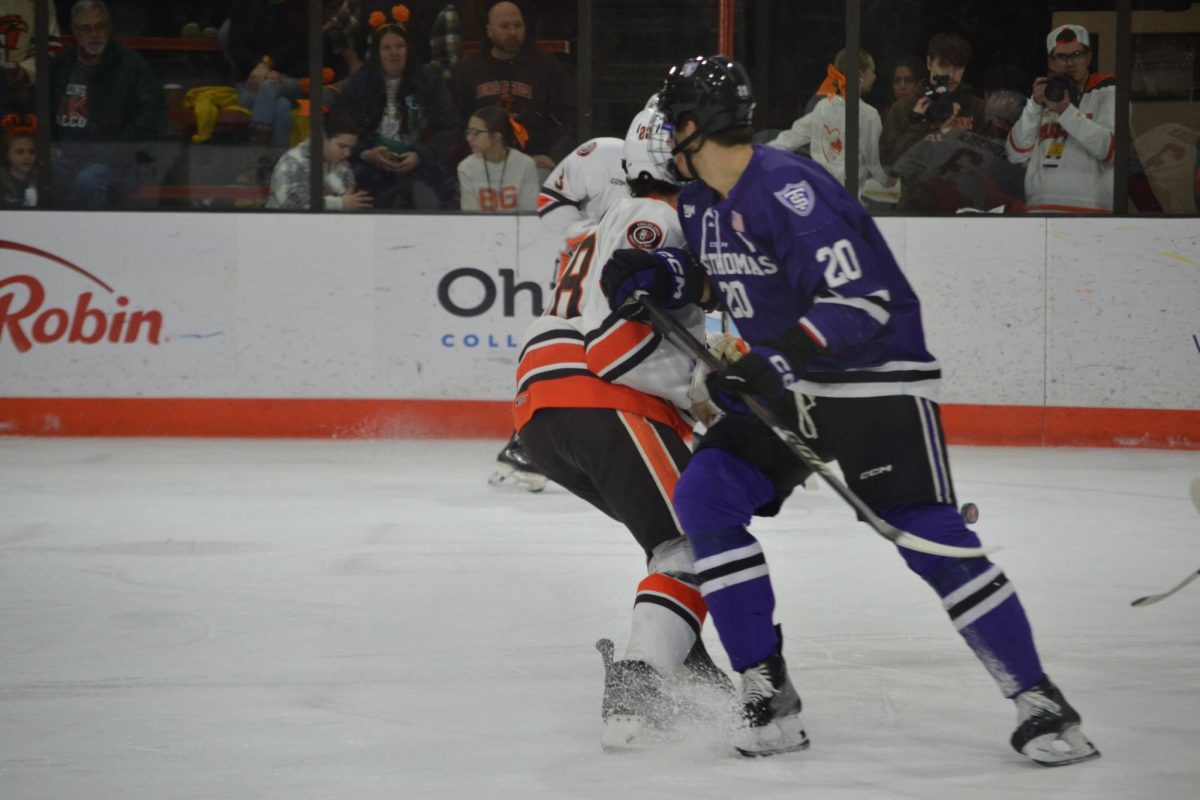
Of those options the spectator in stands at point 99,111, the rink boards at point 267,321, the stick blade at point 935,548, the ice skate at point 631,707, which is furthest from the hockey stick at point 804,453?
the spectator in stands at point 99,111

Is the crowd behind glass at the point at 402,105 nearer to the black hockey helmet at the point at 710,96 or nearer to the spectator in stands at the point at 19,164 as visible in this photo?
the spectator in stands at the point at 19,164

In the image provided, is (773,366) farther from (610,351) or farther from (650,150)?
(650,150)

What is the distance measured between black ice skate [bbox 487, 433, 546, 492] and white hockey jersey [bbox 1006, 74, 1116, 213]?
252 centimetres

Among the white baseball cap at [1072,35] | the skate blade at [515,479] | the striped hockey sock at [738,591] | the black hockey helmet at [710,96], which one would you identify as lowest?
the skate blade at [515,479]

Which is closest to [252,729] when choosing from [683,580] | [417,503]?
[683,580]

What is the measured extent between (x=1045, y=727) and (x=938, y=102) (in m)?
4.68

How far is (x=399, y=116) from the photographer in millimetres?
6820

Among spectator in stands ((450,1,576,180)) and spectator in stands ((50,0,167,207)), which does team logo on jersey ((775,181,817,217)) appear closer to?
spectator in stands ((450,1,576,180))

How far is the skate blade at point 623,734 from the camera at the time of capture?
2520mm

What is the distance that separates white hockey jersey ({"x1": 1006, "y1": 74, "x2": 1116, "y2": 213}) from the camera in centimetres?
643

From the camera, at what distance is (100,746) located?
2.53m

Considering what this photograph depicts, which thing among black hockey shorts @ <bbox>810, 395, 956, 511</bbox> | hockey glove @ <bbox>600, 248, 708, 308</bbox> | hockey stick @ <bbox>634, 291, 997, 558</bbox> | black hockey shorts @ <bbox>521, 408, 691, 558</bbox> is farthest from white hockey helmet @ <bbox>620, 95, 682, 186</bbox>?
black hockey shorts @ <bbox>810, 395, 956, 511</bbox>

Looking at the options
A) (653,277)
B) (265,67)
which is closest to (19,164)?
(265,67)

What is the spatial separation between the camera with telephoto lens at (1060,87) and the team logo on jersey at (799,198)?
14.5ft
